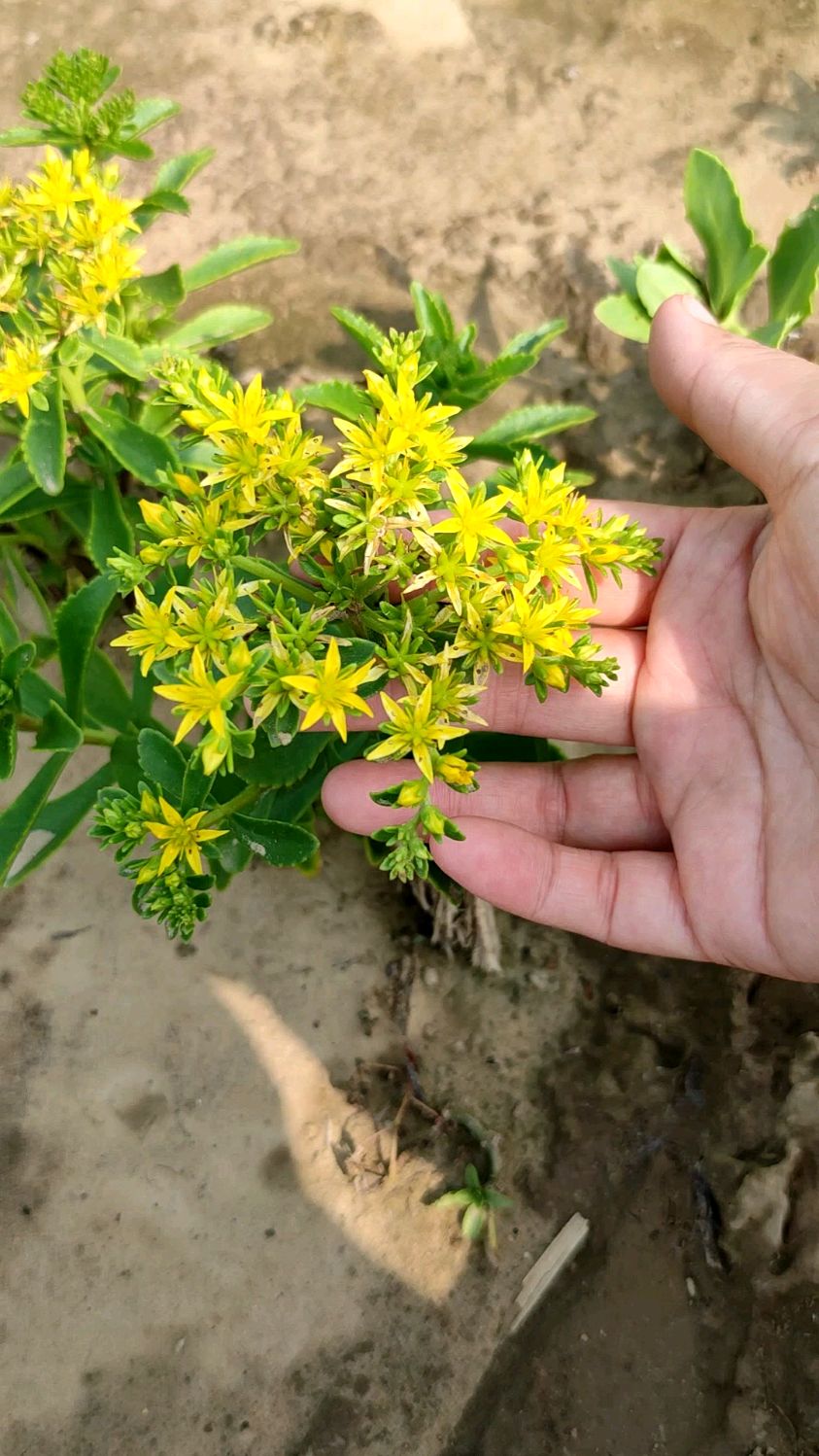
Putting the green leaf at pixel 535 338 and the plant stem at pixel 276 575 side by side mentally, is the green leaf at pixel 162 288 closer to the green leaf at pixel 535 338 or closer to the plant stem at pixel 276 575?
the green leaf at pixel 535 338

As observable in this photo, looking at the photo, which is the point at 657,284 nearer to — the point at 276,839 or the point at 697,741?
the point at 697,741

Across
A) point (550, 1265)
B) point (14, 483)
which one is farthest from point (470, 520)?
point (550, 1265)

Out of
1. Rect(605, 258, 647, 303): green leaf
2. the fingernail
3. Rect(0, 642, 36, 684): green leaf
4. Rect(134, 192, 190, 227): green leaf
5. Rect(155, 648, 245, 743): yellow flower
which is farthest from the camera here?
Rect(605, 258, 647, 303): green leaf

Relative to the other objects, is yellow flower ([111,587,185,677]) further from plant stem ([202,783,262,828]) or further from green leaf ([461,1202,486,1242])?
green leaf ([461,1202,486,1242])

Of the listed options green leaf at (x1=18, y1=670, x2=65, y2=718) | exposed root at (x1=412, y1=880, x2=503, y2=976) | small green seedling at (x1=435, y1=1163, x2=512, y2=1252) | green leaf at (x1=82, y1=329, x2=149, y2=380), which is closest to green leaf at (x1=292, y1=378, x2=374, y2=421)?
green leaf at (x1=82, y1=329, x2=149, y2=380)

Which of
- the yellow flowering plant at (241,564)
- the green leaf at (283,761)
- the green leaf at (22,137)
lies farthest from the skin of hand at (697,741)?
the green leaf at (22,137)

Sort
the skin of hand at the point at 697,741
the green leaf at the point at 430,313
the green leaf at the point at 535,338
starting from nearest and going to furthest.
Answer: the skin of hand at the point at 697,741 < the green leaf at the point at 430,313 < the green leaf at the point at 535,338

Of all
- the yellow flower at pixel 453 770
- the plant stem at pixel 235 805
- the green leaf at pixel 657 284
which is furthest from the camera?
the green leaf at pixel 657 284
